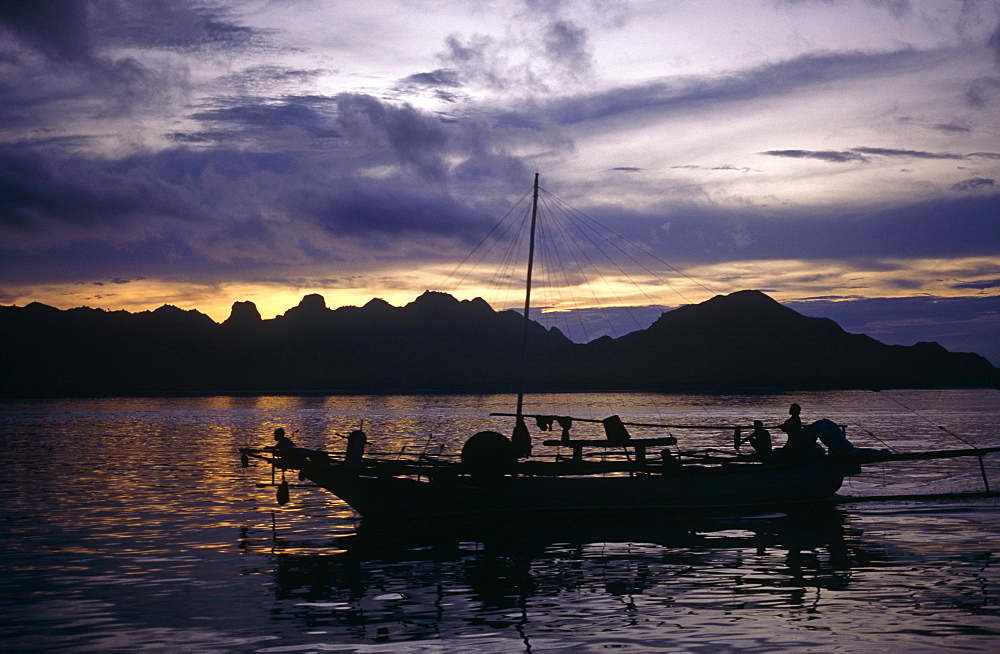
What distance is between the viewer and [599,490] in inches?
1102

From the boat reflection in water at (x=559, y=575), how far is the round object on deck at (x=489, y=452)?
2034 millimetres

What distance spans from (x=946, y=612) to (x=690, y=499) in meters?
12.9

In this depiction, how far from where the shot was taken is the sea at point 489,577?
14695mm

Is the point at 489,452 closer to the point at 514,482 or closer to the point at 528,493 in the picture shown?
the point at 514,482

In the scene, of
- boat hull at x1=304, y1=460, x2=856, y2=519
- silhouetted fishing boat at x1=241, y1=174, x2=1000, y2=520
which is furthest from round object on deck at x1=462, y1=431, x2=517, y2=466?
boat hull at x1=304, y1=460, x2=856, y2=519

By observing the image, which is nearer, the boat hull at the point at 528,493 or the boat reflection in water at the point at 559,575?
the boat reflection in water at the point at 559,575

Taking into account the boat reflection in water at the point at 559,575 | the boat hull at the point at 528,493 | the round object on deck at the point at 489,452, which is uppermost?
the round object on deck at the point at 489,452

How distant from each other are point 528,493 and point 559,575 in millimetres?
7577

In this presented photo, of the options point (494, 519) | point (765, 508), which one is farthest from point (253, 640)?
point (765, 508)

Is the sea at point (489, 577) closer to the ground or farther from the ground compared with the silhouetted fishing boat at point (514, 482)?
closer to the ground

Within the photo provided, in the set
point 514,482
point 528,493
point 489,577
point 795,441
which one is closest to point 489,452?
point 514,482

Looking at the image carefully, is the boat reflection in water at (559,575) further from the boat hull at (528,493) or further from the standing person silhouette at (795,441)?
the standing person silhouette at (795,441)

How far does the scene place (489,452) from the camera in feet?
90.9

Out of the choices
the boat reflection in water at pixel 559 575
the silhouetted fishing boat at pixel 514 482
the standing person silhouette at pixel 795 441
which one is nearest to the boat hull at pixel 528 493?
the silhouetted fishing boat at pixel 514 482
